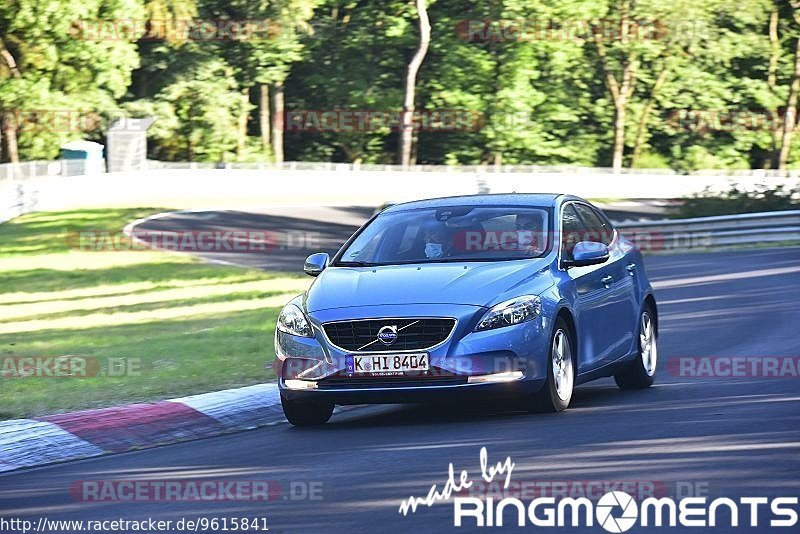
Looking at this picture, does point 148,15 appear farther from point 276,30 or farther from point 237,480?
point 237,480

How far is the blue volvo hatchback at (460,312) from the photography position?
10.1 m

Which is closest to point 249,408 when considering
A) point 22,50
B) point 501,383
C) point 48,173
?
point 501,383

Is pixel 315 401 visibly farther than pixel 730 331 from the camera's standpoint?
No

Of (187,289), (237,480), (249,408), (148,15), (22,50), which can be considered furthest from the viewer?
(148,15)

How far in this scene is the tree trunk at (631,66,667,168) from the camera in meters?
76.8

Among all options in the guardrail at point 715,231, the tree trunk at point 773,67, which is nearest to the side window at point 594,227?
the guardrail at point 715,231

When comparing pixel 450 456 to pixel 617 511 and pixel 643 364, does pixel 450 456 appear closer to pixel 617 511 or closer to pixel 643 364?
pixel 617 511

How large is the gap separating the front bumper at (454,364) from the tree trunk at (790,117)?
65960 millimetres

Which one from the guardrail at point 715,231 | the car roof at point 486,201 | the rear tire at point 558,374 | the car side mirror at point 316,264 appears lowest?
the guardrail at point 715,231

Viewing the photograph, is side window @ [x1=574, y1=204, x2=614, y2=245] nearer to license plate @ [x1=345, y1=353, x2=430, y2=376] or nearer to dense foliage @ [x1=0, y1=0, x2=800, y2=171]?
license plate @ [x1=345, y1=353, x2=430, y2=376]

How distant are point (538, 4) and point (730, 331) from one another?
55.7 m

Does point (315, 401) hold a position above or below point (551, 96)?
above

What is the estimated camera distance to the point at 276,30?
226 ft

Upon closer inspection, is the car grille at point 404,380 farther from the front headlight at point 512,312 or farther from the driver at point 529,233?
the driver at point 529,233
